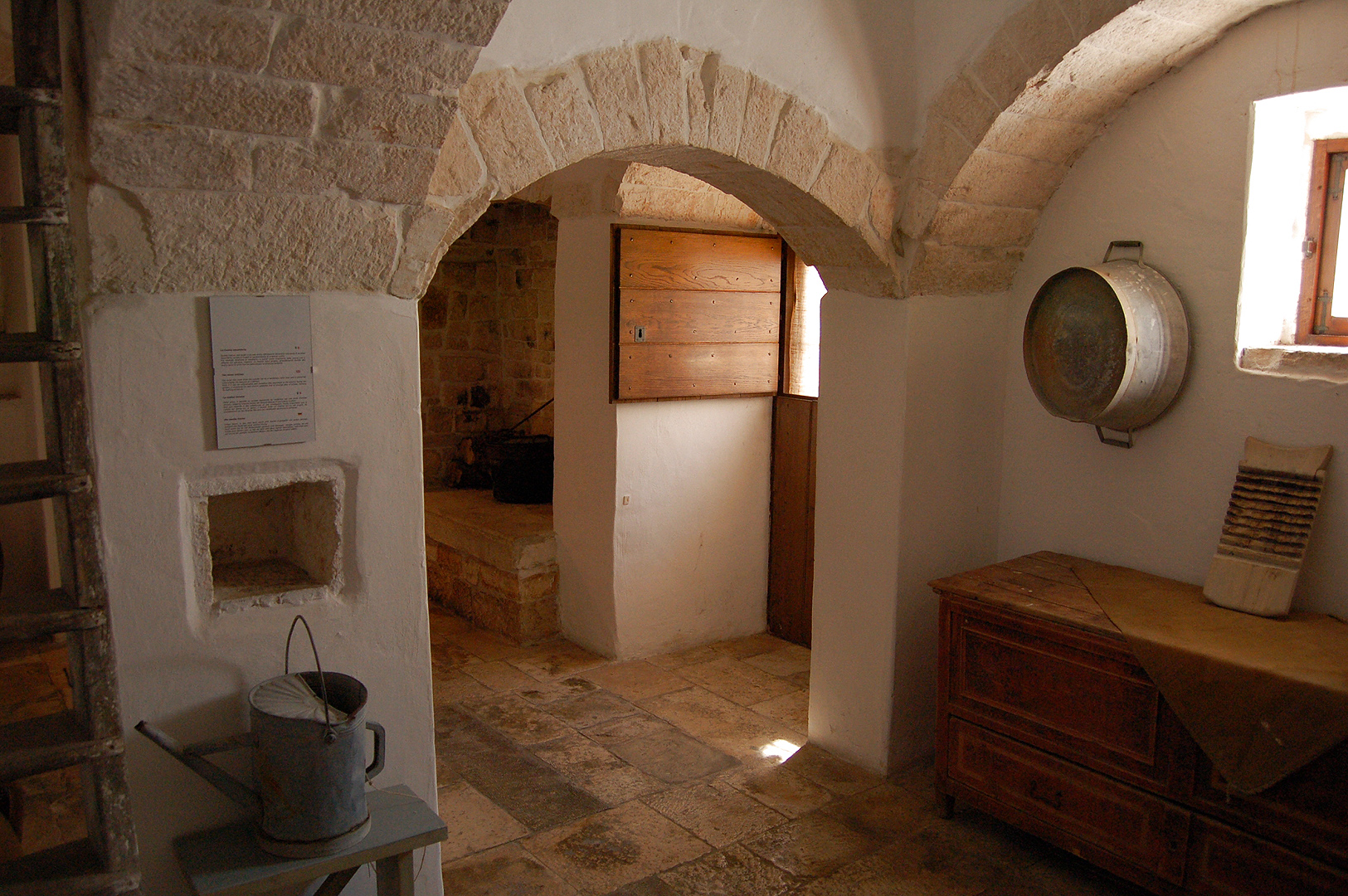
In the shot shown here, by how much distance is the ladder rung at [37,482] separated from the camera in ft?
4.74

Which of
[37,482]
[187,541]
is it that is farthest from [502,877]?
[37,482]

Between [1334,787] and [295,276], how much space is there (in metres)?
2.61

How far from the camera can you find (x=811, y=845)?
302 centimetres

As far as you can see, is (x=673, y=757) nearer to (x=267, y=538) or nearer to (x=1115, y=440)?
(x=267, y=538)

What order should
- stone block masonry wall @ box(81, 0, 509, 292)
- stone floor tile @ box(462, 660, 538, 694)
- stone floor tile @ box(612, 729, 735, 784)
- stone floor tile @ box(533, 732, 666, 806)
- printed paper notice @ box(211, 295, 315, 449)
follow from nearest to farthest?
stone block masonry wall @ box(81, 0, 509, 292), printed paper notice @ box(211, 295, 315, 449), stone floor tile @ box(533, 732, 666, 806), stone floor tile @ box(612, 729, 735, 784), stone floor tile @ box(462, 660, 538, 694)

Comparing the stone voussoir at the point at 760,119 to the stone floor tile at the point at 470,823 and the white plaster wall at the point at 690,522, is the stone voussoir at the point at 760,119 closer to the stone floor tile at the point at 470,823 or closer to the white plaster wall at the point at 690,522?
the white plaster wall at the point at 690,522

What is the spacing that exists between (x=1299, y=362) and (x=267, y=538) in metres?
2.89

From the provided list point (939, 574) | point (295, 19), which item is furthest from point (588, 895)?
point (295, 19)

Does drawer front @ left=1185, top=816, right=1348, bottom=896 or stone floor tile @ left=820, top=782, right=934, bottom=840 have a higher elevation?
drawer front @ left=1185, top=816, right=1348, bottom=896

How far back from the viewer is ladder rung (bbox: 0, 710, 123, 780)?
1.46m

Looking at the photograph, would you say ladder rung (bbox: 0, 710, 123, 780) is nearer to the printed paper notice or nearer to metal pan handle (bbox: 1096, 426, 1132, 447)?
the printed paper notice

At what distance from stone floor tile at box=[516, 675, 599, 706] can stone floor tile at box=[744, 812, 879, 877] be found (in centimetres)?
133

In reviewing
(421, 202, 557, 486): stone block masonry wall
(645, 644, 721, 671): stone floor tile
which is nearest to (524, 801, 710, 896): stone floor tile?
(645, 644, 721, 671): stone floor tile

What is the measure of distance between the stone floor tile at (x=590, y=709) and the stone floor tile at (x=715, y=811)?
65cm
